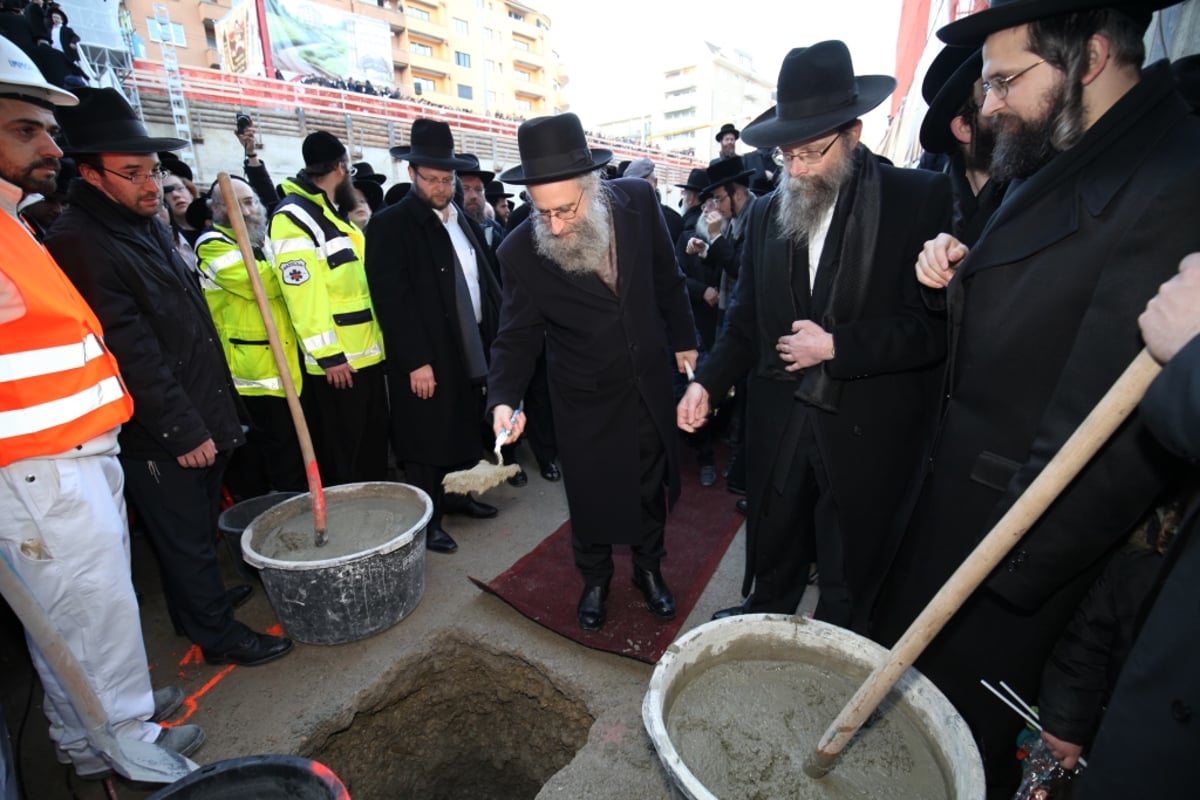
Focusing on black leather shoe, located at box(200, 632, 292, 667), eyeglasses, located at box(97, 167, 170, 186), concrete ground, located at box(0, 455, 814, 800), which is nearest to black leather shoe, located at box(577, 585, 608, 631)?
concrete ground, located at box(0, 455, 814, 800)

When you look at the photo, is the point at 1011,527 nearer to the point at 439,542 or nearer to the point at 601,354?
the point at 601,354

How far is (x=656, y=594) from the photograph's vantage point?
9.50 ft

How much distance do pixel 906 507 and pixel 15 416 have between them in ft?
9.02

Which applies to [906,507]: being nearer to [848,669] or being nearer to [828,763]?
[848,669]

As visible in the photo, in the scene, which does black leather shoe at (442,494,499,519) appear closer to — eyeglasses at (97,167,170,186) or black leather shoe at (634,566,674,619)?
black leather shoe at (634,566,674,619)

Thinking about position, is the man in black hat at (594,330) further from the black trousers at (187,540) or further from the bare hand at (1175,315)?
the bare hand at (1175,315)

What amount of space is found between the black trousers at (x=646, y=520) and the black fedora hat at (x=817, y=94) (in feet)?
3.97

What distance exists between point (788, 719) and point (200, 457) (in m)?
2.39

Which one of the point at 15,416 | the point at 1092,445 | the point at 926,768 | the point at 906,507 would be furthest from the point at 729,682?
the point at 15,416

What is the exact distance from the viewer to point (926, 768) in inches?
55.2

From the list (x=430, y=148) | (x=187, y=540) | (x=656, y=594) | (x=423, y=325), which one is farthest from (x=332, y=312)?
(x=656, y=594)

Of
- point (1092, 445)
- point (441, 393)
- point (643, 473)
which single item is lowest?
point (643, 473)

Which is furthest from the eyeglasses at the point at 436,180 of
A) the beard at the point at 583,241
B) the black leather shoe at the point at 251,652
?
the black leather shoe at the point at 251,652

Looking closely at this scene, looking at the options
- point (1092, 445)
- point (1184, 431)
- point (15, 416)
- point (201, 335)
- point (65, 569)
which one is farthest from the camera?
point (201, 335)
